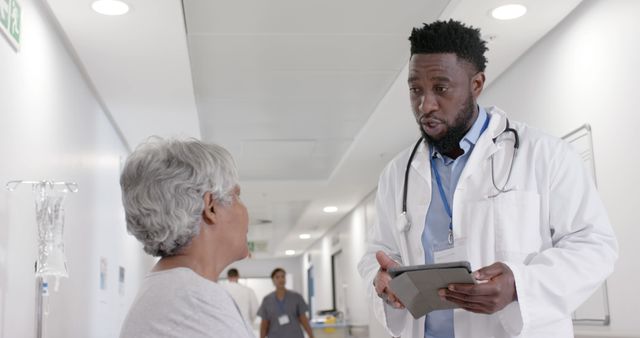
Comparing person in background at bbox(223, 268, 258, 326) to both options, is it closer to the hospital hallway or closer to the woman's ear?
the hospital hallway

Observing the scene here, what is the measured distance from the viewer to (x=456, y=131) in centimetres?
211

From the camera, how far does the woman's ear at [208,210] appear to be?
1.61 meters

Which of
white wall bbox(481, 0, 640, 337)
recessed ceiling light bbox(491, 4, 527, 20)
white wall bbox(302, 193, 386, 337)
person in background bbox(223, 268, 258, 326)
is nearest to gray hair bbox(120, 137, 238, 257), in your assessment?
white wall bbox(481, 0, 640, 337)

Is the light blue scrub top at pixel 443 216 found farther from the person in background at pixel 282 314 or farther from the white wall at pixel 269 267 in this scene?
the white wall at pixel 269 267

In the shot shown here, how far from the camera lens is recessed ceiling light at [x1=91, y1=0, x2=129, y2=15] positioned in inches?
149

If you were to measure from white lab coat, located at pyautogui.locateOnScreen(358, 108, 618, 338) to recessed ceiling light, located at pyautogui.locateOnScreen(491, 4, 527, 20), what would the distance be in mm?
1938

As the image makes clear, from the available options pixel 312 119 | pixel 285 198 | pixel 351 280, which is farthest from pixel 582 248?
pixel 351 280

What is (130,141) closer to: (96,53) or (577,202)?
(96,53)

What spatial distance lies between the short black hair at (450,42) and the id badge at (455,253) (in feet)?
1.77

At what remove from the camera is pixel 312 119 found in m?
6.55

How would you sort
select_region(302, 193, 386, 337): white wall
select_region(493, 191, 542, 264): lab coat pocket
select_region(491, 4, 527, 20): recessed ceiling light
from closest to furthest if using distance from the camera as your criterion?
select_region(493, 191, 542, 264): lab coat pocket
select_region(491, 4, 527, 20): recessed ceiling light
select_region(302, 193, 386, 337): white wall

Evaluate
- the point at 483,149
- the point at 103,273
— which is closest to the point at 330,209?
the point at 103,273

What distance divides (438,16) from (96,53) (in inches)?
79.0

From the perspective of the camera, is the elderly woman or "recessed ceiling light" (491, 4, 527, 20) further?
"recessed ceiling light" (491, 4, 527, 20)
